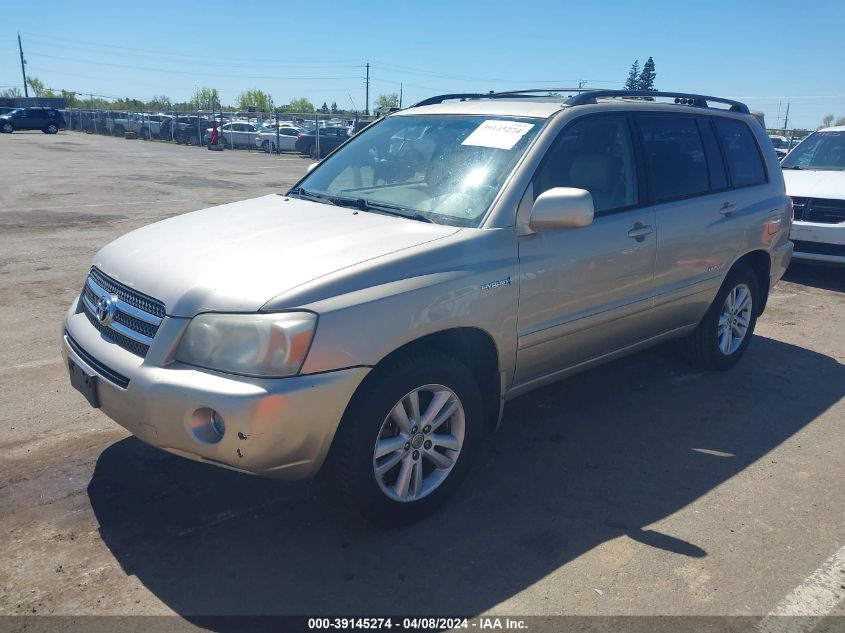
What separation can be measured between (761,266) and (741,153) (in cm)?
91

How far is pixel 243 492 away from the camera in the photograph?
3588 mm

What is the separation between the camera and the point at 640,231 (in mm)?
4273

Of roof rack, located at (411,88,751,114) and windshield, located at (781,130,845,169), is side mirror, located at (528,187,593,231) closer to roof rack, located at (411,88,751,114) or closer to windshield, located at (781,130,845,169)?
roof rack, located at (411,88,751,114)

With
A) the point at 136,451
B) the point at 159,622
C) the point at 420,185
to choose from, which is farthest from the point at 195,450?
the point at 420,185

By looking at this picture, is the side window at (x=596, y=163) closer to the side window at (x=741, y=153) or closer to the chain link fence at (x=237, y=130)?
the side window at (x=741, y=153)

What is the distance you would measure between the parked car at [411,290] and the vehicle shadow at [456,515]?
0.90ft

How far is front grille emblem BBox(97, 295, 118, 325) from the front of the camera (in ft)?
10.7

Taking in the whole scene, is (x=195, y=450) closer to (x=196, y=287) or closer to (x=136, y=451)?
(x=196, y=287)

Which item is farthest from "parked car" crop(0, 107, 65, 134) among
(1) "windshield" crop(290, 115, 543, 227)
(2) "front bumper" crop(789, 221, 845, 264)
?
(1) "windshield" crop(290, 115, 543, 227)

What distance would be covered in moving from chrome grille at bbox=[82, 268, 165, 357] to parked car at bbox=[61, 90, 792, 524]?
0.01 metres

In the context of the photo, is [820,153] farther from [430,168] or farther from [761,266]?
[430,168]

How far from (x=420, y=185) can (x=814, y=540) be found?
104 inches

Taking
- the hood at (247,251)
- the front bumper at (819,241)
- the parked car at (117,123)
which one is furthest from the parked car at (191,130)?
the hood at (247,251)

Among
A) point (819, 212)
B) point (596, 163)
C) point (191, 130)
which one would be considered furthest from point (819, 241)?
point (191, 130)
